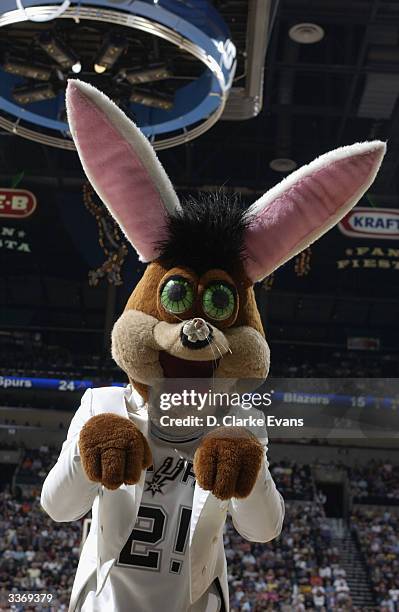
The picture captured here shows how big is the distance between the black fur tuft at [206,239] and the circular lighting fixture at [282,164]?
35.8ft

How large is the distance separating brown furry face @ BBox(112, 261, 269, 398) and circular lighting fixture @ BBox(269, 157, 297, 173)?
1103 centimetres

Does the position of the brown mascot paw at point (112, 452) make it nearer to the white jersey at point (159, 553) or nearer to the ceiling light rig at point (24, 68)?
the white jersey at point (159, 553)

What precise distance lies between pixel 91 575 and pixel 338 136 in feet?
34.8

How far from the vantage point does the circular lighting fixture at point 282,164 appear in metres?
12.9

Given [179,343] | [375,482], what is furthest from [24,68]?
[375,482]

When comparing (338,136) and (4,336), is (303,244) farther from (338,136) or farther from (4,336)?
(4,336)

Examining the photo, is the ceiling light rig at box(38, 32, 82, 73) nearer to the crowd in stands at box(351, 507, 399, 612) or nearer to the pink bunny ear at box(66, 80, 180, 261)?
the pink bunny ear at box(66, 80, 180, 261)

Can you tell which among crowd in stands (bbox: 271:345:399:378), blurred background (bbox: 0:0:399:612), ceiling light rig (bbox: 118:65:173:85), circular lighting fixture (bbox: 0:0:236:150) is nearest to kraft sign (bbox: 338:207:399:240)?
blurred background (bbox: 0:0:399:612)

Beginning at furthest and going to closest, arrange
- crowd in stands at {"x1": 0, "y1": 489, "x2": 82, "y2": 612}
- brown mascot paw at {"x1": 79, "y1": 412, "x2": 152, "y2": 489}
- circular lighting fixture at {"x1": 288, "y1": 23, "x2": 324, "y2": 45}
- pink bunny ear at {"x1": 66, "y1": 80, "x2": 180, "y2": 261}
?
crowd in stands at {"x1": 0, "y1": 489, "x2": 82, "y2": 612} → circular lighting fixture at {"x1": 288, "y1": 23, "x2": 324, "y2": 45} → pink bunny ear at {"x1": 66, "y1": 80, "x2": 180, "y2": 261} → brown mascot paw at {"x1": 79, "y1": 412, "x2": 152, "y2": 489}

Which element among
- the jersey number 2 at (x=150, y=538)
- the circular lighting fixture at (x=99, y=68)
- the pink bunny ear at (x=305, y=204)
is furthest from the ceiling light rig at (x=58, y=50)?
the jersey number 2 at (x=150, y=538)

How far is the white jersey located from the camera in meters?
2.05

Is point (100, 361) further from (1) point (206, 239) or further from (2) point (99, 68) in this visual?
(1) point (206, 239)

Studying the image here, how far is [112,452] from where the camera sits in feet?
5.94

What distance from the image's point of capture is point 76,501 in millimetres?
2035
